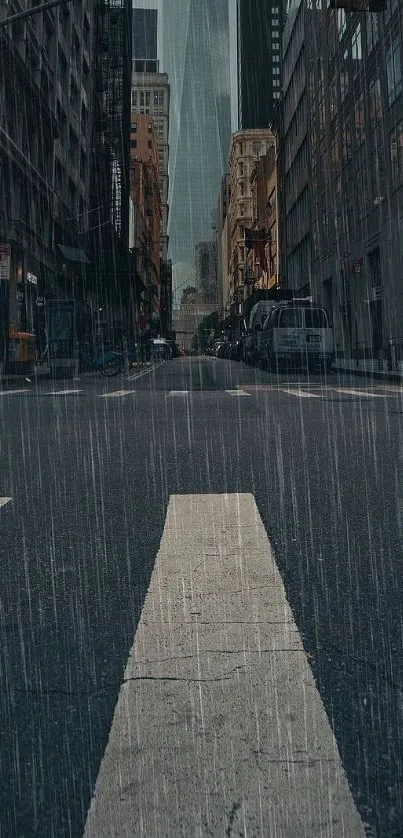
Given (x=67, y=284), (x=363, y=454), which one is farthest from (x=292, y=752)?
(x=67, y=284)

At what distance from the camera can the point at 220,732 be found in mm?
1762

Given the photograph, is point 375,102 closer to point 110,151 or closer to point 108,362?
point 108,362

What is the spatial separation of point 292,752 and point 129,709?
415 millimetres

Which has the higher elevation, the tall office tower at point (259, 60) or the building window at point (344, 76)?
the tall office tower at point (259, 60)

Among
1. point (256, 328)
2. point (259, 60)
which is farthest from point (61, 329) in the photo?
point (259, 60)

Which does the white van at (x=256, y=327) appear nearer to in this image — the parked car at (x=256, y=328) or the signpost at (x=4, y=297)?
the parked car at (x=256, y=328)

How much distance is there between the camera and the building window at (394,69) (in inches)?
1288

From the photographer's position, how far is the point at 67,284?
5081 cm

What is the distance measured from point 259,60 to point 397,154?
164 m

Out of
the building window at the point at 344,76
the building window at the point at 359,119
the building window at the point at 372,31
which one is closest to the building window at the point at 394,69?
the building window at the point at 372,31

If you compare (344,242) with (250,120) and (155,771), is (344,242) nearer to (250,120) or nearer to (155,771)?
(155,771)

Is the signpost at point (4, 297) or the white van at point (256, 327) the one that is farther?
the white van at point (256, 327)

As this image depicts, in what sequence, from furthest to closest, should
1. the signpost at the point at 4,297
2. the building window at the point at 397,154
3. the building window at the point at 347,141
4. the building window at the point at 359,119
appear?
1. the building window at the point at 347,141
2. the building window at the point at 359,119
3. the building window at the point at 397,154
4. the signpost at the point at 4,297

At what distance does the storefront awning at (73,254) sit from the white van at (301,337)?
2223cm
